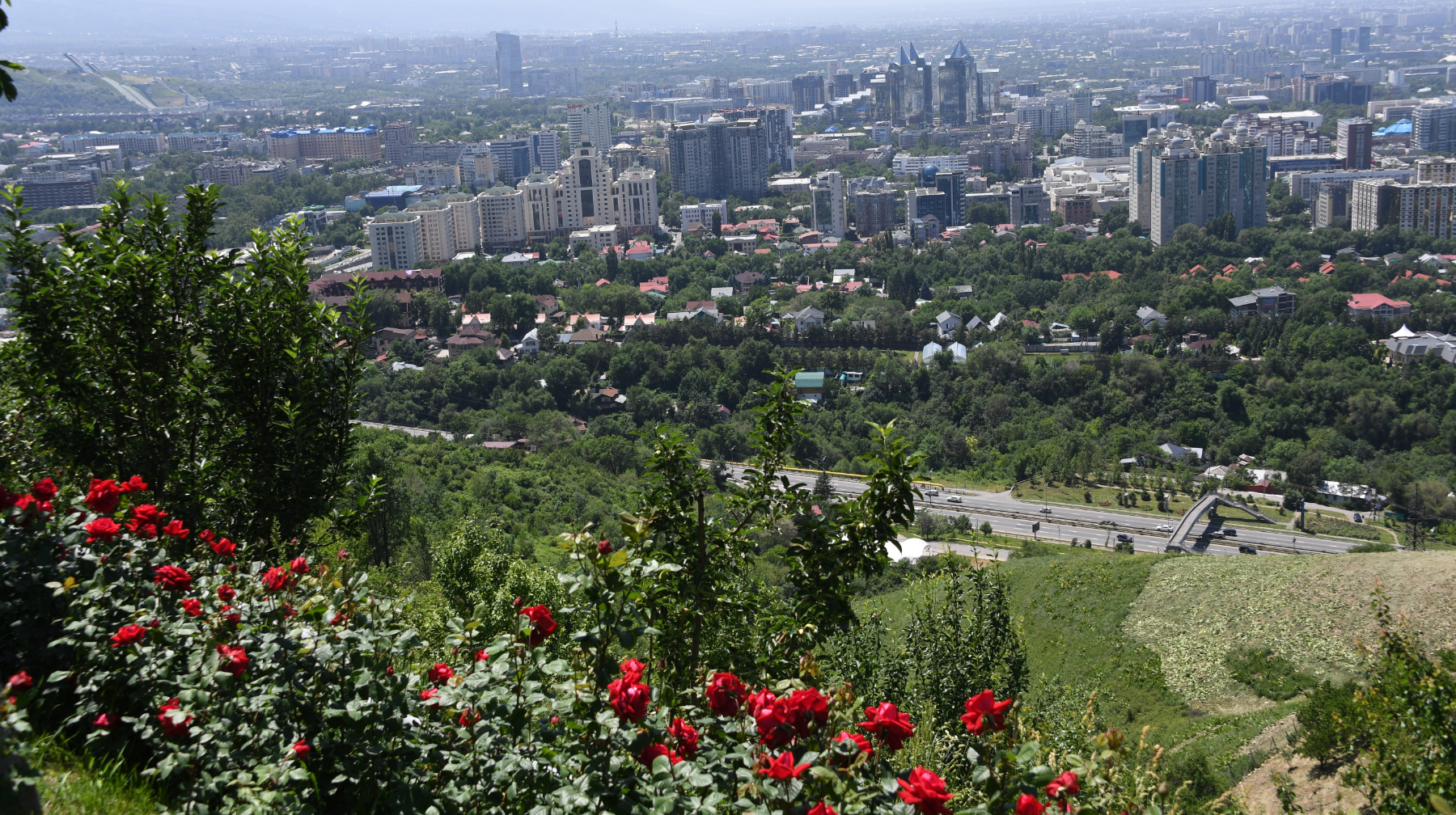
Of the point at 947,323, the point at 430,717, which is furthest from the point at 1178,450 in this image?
the point at 430,717

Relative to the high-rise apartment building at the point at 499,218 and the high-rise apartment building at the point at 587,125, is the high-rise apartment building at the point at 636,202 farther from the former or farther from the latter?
the high-rise apartment building at the point at 587,125

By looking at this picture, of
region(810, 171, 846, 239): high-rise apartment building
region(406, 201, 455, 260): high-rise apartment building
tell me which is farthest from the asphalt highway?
region(810, 171, 846, 239): high-rise apartment building

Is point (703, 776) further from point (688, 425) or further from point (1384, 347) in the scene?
point (1384, 347)

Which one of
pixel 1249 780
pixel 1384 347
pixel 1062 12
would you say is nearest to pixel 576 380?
pixel 1384 347

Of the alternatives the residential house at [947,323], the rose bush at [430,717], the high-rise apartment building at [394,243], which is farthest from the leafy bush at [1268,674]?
the high-rise apartment building at [394,243]

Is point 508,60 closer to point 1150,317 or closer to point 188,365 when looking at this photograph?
point 1150,317
